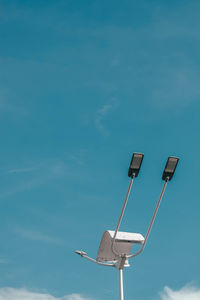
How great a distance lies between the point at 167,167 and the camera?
11664 mm

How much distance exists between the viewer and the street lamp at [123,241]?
11.6 m

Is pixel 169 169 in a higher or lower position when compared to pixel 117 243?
higher

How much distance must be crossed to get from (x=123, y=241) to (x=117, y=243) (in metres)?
0.22

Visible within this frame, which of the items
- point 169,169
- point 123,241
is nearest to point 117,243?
point 123,241

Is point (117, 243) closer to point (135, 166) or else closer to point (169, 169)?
point (135, 166)

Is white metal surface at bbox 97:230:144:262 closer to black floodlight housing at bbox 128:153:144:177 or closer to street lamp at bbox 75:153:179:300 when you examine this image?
street lamp at bbox 75:153:179:300

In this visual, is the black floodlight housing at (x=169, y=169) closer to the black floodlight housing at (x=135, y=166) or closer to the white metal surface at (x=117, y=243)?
the black floodlight housing at (x=135, y=166)

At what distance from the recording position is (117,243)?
12805mm

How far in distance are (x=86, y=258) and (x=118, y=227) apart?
6.91ft

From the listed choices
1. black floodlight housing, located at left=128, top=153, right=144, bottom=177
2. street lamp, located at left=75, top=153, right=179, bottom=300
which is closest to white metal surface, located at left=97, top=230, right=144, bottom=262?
street lamp, located at left=75, top=153, right=179, bottom=300

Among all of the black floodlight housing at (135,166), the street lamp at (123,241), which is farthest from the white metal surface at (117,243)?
the black floodlight housing at (135,166)

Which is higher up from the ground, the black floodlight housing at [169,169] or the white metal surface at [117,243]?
the black floodlight housing at [169,169]

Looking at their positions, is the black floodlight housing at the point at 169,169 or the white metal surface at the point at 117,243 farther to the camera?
the white metal surface at the point at 117,243

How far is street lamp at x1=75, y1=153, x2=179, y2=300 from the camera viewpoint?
11617mm
